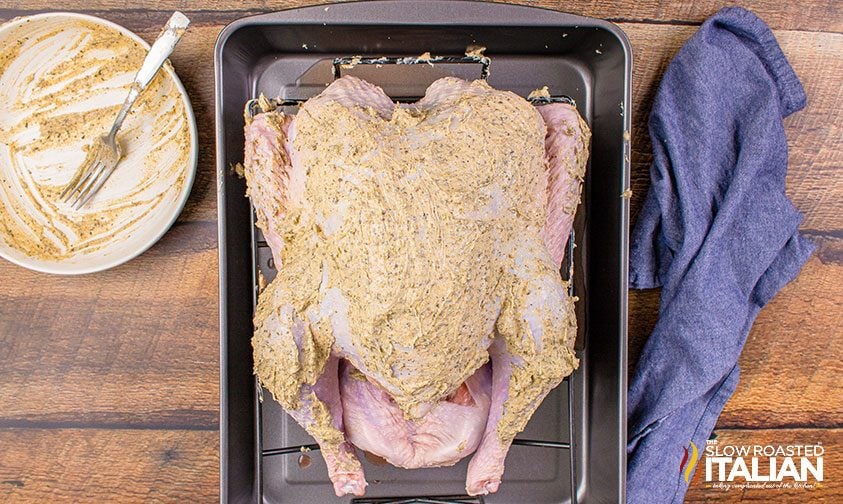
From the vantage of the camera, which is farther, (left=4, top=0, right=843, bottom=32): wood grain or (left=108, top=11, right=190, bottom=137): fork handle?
(left=4, top=0, right=843, bottom=32): wood grain

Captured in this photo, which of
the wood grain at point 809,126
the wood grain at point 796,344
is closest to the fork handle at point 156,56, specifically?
the wood grain at point 809,126

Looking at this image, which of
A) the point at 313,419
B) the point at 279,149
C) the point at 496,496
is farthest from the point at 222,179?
the point at 496,496

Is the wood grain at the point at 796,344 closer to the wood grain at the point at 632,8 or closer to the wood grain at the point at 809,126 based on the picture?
the wood grain at the point at 809,126

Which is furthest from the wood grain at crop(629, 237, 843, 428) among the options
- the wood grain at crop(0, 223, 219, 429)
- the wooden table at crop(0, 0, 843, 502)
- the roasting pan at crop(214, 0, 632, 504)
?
the wood grain at crop(0, 223, 219, 429)

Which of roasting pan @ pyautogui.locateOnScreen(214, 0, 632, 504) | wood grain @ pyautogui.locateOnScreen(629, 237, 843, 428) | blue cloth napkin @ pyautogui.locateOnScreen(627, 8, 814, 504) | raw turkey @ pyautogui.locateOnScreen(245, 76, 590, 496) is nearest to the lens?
raw turkey @ pyautogui.locateOnScreen(245, 76, 590, 496)

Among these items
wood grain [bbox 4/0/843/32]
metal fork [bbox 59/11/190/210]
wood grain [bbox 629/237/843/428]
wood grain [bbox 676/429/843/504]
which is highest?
wood grain [bbox 4/0/843/32]

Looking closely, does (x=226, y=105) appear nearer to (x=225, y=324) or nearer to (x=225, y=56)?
(x=225, y=56)

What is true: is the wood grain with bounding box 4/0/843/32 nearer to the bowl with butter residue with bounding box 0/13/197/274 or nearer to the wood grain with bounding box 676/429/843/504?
the bowl with butter residue with bounding box 0/13/197/274

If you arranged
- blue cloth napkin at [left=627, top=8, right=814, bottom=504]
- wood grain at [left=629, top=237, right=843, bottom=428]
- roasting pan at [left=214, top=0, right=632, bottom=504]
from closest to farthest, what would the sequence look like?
1. roasting pan at [left=214, top=0, right=632, bottom=504]
2. blue cloth napkin at [left=627, top=8, right=814, bottom=504]
3. wood grain at [left=629, top=237, right=843, bottom=428]
